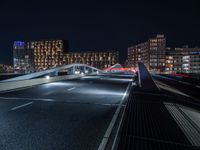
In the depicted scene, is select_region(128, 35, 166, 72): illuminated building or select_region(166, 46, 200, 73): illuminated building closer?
select_region(166, 46, 200, 73): illuminated building

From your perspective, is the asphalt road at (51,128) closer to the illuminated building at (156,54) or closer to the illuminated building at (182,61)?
the illuminated building at (182,61)

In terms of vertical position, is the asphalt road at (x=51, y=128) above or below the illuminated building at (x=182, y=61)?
below

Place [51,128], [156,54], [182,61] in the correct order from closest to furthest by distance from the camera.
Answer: [51,128], [182,61], [156,54]

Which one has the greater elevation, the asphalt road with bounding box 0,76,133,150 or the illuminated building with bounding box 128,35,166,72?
the illuminated building with bounding box 128,35,166,72

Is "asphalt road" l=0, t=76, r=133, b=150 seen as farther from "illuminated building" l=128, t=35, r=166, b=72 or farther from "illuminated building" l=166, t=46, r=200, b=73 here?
"illuminated building" l=128, t=35, r=166, b=72

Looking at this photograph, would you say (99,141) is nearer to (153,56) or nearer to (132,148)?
(132,148)

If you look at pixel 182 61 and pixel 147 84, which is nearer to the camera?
pixel 147 84

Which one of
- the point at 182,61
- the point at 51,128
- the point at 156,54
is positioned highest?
the point at 156,54

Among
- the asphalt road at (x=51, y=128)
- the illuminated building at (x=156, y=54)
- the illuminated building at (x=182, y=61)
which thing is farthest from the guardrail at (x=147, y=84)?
the illuminated building at (x=156, y=54)

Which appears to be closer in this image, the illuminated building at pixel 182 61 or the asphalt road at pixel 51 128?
the asphalt road at pixel 51 128

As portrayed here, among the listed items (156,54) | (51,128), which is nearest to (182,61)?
(156,54)

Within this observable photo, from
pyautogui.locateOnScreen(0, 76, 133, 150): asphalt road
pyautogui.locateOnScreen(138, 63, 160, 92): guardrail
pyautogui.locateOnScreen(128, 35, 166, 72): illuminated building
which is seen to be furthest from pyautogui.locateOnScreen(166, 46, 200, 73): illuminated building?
pyautogui.locateOnScreen(0, 76, 133, 150): asphalt road

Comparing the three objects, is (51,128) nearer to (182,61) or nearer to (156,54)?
(182,61)

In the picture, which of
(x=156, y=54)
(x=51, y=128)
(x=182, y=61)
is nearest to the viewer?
(x=51, y=128)
